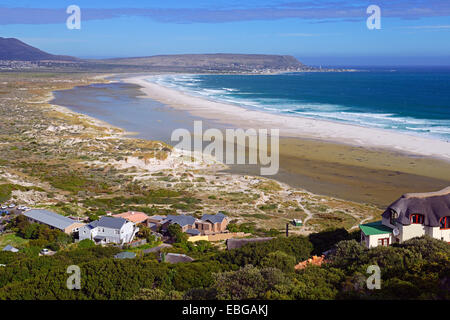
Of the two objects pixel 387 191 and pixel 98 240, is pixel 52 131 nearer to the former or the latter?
pixel 98 240

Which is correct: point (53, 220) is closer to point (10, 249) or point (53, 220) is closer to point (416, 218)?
point (10, 249)

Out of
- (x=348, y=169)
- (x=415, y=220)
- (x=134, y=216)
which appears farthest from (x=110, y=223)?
(x=348, y=169)

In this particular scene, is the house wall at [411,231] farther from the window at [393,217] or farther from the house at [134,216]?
the house at [134,216]

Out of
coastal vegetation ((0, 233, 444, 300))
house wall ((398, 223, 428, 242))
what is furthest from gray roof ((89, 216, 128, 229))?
house wall ((398, 223, 428, 242))

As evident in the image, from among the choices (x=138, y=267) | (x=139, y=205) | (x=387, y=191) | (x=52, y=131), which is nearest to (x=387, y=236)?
(x=138, y=267)

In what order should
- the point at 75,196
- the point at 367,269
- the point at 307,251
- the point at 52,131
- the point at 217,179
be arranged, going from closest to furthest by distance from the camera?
the point at 367,269 → the point at 307,251 → the point at 75,196 → the point at 217,179 → the point at 52,131

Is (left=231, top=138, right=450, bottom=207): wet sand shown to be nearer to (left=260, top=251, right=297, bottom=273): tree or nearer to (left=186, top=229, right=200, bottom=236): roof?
(left=186, top=229, right=200, bottom=236): roof

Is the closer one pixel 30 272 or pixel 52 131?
pixel 30 272
